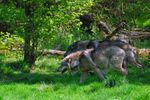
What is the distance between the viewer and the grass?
10.6 meters

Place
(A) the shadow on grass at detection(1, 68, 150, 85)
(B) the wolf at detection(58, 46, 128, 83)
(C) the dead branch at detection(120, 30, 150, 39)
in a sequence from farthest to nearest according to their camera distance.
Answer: (C) the dead branch at detection(120, 30, 150, 39)
(A) the shadow on grass at detection(1, 68, 150, 85)
(B) the wolf at detection(58, 46, 128, 83)

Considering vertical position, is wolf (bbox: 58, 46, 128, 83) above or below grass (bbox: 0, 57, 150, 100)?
above

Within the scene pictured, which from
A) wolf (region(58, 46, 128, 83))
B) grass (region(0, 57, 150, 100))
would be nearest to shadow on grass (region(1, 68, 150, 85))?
grass (region(0, 57, 150, 100))

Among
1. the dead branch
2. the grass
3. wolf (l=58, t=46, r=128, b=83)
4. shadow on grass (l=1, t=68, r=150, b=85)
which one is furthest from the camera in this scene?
the dead branch

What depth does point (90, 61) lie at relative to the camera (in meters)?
13.0

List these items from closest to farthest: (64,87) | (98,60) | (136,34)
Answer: (64,87)
(98,60)
(136,34)

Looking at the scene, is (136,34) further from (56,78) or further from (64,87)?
(64,87)

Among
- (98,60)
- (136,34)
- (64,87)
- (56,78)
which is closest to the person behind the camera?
(64,87)

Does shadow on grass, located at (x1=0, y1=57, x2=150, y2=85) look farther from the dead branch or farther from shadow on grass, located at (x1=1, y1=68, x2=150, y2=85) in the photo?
the dead branch

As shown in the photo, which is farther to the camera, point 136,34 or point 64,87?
point 136,34

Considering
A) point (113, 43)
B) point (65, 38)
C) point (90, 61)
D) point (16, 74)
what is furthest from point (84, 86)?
point (65, 38)

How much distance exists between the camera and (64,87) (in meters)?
12.1

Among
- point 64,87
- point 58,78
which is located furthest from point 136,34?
point 64,87

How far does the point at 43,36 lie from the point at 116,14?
7173 mm
